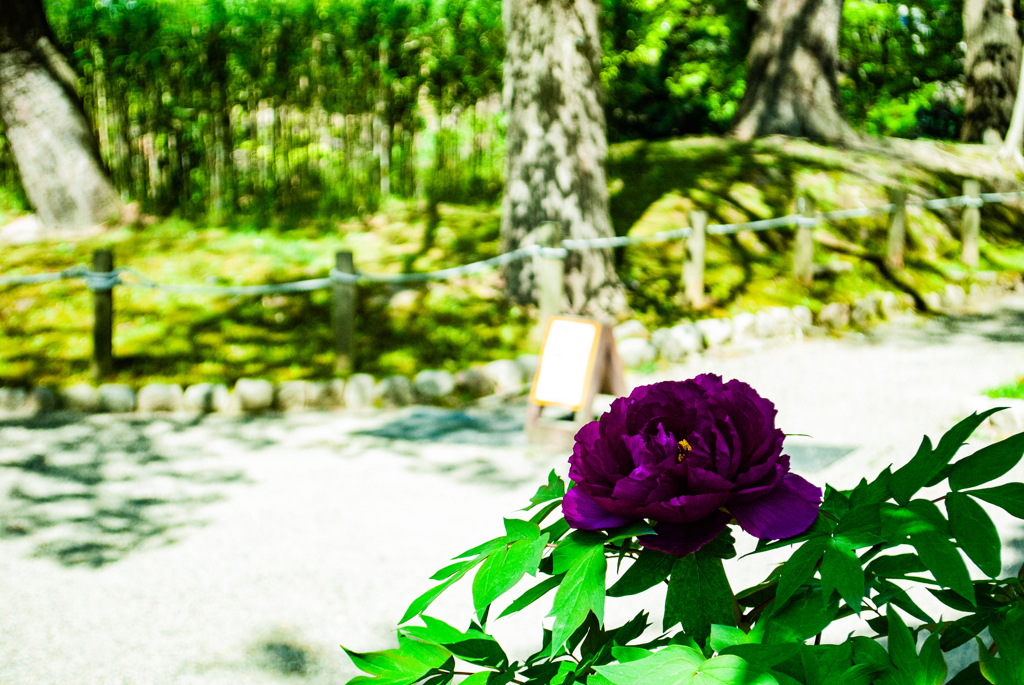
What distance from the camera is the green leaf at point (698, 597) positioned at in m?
1.05

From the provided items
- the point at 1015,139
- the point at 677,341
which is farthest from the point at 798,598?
the point at 1015,139

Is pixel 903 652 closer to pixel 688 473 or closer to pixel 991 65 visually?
pixel 688 473

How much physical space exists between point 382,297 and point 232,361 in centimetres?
165

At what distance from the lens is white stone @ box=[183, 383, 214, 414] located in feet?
21.5

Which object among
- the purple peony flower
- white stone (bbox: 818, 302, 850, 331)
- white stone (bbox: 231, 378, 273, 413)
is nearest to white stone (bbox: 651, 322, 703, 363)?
white stone (bbox: 818, 302, 850, 331)

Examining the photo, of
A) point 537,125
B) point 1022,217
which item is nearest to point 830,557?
point 537,125

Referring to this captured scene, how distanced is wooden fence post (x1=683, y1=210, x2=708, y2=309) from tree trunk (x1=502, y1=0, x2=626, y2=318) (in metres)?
0.93

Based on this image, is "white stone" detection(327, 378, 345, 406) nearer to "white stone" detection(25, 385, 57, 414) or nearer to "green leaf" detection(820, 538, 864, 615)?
"white stone" detection(25, 385, 57, 414)

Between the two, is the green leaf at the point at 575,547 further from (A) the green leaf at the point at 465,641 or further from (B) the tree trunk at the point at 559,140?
(B) the tree trunk at the point at 559,140

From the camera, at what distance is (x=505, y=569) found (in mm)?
1102

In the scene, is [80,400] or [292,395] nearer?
[80,400]

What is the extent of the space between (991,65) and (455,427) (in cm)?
1454

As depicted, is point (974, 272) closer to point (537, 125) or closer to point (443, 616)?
point (537, 125)

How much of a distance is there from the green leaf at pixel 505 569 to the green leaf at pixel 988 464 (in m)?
0.49
